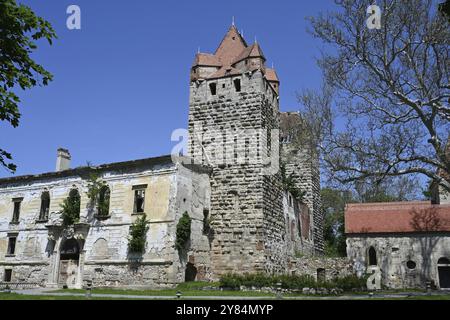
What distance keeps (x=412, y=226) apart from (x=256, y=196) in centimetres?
1244

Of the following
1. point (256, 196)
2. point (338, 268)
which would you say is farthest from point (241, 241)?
point (338, 268)

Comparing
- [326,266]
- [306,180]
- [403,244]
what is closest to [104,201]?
[326,266]

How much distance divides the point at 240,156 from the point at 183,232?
621cm

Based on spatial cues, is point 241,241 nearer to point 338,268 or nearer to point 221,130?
point 221,130

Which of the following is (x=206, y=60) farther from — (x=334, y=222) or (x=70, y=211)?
(x=334, y=222)

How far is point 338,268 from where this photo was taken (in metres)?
31.8

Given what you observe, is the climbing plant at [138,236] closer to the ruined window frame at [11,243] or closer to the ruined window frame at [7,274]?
the ruined window frame at [11,243]

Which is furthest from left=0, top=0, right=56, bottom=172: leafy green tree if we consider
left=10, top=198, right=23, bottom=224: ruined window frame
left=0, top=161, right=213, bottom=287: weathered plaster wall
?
left=10, top=198, right=23, bottom=224: ruined window frame

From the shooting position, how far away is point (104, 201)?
27.6 metres

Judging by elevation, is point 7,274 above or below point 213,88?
below

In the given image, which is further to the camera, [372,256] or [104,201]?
[372,256]

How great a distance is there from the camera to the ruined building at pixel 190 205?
25.2 meters
